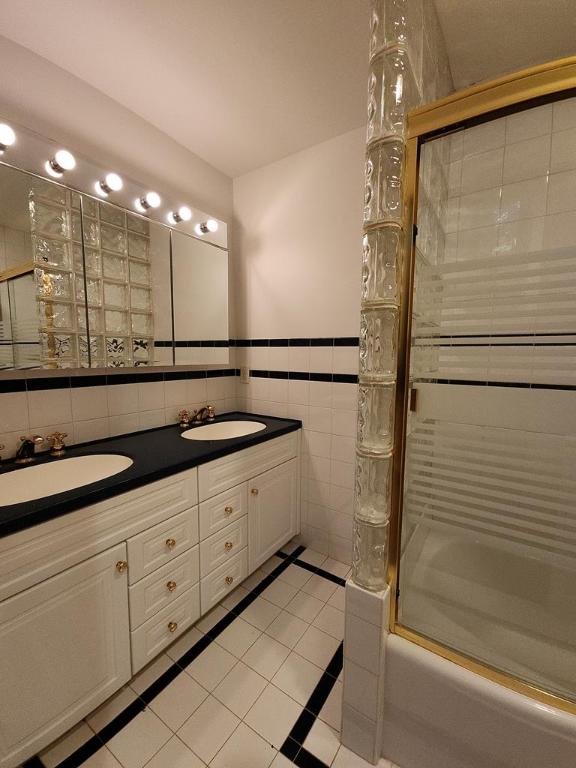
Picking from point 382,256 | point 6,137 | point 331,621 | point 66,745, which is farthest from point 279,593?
point 6,137

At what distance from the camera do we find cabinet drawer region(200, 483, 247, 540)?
134 centimetres

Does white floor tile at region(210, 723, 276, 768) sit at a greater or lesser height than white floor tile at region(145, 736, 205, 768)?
lesser

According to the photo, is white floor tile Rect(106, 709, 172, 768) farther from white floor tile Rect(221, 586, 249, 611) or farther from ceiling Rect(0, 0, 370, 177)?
ceiling Rect(0, 0, 370, 177)

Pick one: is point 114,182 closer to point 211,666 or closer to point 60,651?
point 60,651

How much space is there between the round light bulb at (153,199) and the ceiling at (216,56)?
37cm

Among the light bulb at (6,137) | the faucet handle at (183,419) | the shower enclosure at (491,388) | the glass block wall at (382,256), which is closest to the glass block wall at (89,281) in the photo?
the light bulb at (6,137)

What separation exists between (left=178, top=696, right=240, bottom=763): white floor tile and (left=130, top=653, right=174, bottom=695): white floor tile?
22cm

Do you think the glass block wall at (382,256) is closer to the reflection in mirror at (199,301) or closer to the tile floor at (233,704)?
the tile floor at (233,704)

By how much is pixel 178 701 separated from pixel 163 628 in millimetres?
228

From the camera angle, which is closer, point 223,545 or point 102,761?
point 102,761

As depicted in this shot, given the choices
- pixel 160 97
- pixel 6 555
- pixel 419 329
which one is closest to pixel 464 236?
pixel 419 329

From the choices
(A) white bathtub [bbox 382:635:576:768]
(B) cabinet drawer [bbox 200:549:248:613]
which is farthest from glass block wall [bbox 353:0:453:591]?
(B) cabinet drawer [bbox 200:549:248:613]

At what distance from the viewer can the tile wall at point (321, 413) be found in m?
1.78

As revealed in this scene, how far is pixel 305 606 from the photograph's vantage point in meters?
1.52
